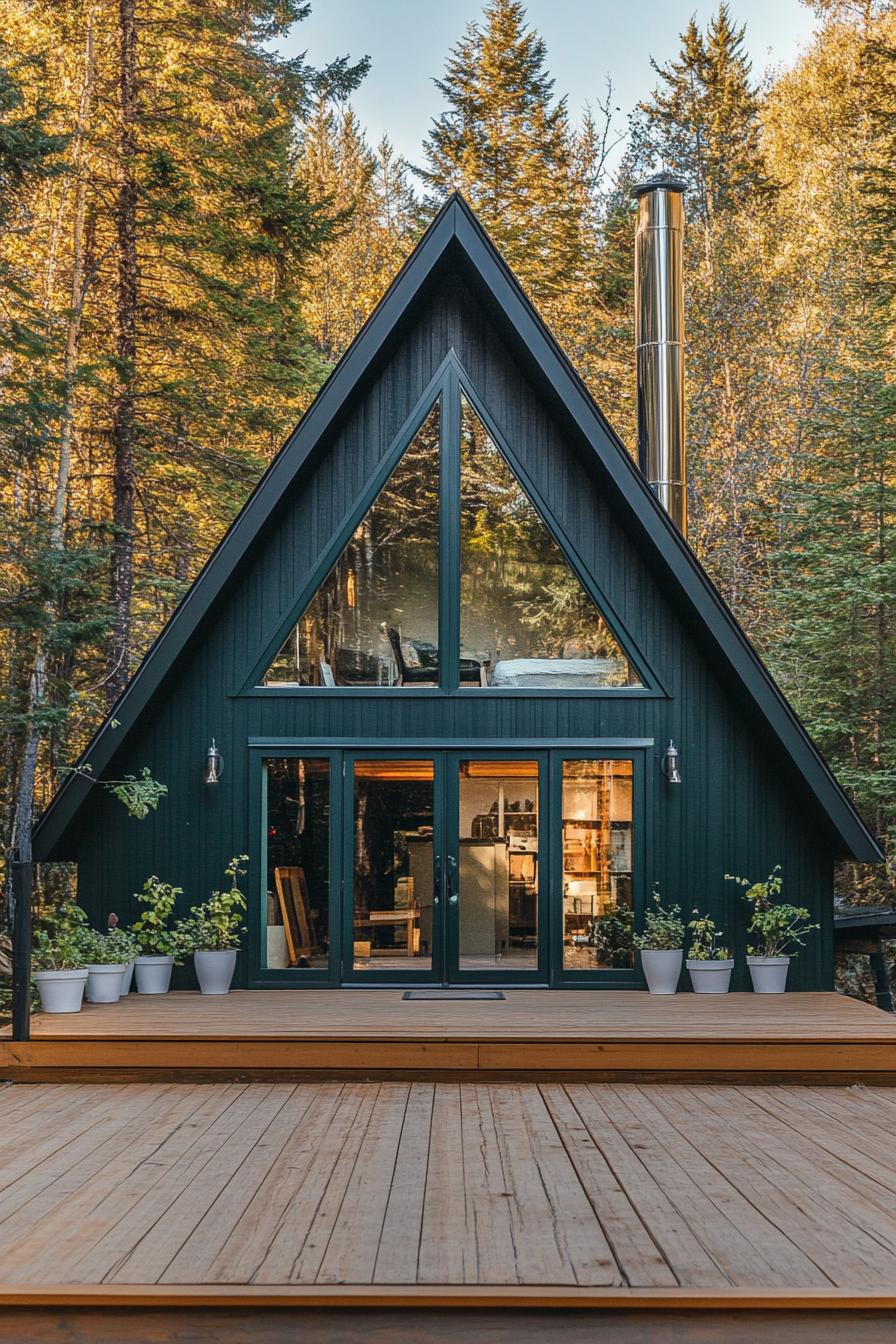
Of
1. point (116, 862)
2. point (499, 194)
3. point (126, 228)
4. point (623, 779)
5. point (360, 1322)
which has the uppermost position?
point (499, 194)

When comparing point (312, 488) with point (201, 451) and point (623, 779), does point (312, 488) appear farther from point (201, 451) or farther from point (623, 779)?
point (201, 451)

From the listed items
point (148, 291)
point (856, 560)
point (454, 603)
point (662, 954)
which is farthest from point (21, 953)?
point (856, 560)

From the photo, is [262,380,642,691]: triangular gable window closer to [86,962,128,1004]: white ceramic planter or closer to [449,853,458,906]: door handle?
[449,853,458,906]: door handle

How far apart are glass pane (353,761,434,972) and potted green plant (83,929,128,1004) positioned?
158 centimetres

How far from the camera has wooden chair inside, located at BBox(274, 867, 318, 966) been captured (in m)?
8.73

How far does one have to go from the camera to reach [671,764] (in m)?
8.72

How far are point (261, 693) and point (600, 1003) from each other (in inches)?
122

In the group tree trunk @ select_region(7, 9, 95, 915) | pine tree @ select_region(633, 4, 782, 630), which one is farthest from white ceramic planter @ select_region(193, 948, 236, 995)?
pine tree @ select_region(633, 4, 782, 630)

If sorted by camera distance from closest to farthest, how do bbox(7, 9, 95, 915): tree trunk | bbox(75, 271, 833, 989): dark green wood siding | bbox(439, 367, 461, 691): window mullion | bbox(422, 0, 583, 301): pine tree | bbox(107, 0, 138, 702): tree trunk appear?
1. bbox(75, 271, 833, 989): dark green wood siding
2. bbox(439, 367, 461, 691): window mullion
3. bbox(7, 9, 95, 915): tree trunk
4. bbox(107, 0, 138, 702): tree trunk
5. bbox(422, 0, 583, 301): pine tree

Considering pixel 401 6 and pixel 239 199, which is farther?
pixel 401 6

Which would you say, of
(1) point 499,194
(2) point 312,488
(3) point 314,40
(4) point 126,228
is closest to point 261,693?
(2) point 312,488

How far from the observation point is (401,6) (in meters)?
29.7

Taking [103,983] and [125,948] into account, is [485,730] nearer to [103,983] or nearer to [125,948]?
[125,948]

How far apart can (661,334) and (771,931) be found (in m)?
5.04
